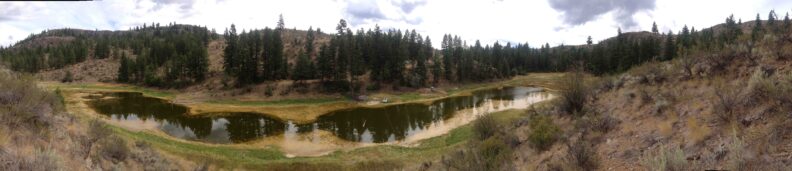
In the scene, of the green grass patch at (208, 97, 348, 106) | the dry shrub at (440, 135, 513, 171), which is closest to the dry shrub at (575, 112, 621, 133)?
the dry shrub at (440, 135, 513, 171)

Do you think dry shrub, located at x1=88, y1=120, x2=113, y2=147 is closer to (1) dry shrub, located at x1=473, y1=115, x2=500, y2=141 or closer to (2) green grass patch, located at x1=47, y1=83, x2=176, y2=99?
(1) dry shrub, located at x1=473, y1=115, x2=500, y2=141

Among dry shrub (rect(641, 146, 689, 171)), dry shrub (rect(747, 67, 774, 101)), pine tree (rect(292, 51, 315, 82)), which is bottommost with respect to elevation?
dry shrub (rect(641, 146, 689, 171))

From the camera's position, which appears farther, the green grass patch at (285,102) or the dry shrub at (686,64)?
the green grass patch at (285,102)

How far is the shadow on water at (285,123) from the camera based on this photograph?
114 feet

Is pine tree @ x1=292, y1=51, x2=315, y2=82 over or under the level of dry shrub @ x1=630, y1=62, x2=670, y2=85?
over

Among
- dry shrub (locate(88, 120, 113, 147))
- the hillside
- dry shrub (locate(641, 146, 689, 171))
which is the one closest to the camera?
dry shrub (locate(641, 146, 689, 171))

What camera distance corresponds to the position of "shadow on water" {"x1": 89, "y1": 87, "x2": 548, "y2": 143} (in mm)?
34625

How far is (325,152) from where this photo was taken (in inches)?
1110

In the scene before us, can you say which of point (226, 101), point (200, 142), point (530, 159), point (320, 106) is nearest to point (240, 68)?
point (226, 101)

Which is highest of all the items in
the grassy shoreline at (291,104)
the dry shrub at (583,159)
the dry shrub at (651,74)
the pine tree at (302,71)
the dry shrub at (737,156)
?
the pine tree at (302,71)

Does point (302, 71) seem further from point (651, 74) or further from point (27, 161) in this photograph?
point (27, 161)

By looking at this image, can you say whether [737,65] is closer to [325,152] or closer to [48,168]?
[48,168]

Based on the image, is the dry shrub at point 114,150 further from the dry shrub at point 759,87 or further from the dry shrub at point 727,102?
the dry shrub at point 759,87

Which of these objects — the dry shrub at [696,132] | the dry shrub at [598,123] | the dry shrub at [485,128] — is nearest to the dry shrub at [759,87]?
the dry shrub at [696,132]
